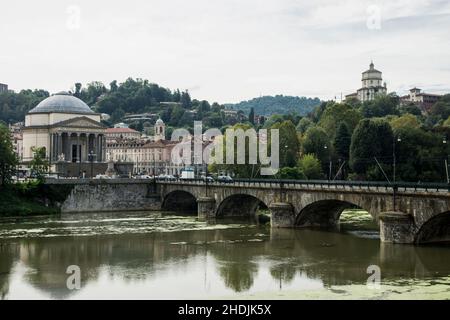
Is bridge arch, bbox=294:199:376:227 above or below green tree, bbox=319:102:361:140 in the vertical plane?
below

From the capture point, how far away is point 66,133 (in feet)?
355

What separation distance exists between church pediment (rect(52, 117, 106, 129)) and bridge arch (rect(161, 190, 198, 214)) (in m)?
33.4

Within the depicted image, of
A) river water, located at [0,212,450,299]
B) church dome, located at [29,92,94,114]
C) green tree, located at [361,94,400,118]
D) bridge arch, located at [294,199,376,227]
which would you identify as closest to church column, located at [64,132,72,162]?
church dome, located at [29,92,94,114]

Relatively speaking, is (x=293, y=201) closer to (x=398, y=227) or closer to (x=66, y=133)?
(x=398, y=227)

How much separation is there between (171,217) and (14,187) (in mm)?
20222

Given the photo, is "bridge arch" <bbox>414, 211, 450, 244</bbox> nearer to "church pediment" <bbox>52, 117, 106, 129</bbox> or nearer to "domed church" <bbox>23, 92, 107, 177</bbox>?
"domed church" <bbox>23, 92, 107, 177</bbox>

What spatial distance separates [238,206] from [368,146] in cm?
2588

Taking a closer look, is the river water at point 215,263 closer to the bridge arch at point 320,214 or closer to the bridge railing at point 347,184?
the bridge arch at point 320,214

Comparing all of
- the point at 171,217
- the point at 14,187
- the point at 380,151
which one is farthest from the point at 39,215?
the point at 380,151

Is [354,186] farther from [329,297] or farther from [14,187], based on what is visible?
[14,187]

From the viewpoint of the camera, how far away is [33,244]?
155ft

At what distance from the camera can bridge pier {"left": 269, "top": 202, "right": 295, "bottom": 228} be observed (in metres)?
55.7

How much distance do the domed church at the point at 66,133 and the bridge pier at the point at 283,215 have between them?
55.5 metres
